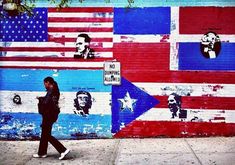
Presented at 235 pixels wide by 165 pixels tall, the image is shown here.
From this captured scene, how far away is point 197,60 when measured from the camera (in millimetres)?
9883

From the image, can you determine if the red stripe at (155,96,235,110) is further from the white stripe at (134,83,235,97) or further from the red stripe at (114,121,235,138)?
the red stripe at (114,121,235,138)

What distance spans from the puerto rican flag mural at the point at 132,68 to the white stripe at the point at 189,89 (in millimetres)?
24

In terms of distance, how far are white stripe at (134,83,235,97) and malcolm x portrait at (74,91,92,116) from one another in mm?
1251

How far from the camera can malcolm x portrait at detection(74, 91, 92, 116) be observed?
10117mm

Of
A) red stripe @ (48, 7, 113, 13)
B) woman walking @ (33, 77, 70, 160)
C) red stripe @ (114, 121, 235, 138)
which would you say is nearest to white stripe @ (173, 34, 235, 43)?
red stripe @ (48, 7, 113, 13)

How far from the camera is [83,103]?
399 inches

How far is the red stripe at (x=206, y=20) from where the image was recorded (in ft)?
32.2

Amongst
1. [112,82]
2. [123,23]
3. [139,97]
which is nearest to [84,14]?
[123,23]

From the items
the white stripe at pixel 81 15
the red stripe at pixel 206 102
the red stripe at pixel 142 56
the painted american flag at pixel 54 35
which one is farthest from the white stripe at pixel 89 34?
the red stripe at pixel 206 102

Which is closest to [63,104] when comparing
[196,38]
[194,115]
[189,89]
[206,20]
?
[189,89]

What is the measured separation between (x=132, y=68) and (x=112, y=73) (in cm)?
50

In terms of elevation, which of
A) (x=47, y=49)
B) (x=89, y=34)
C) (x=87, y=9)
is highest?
(x=87, y=9)

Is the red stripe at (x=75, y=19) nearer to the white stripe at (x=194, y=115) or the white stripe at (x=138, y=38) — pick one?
the white stripe at (x=138, y=38)

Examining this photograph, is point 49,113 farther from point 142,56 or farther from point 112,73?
point 142,56
